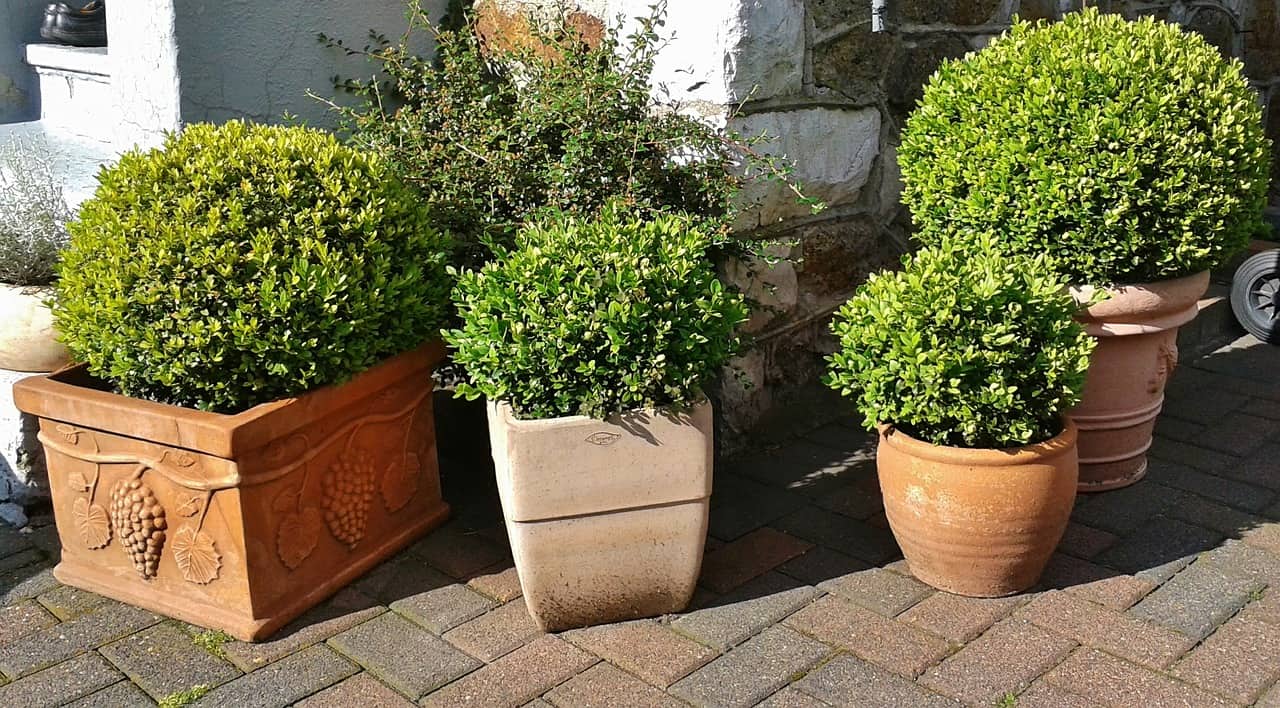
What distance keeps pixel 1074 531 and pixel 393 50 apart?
255cm

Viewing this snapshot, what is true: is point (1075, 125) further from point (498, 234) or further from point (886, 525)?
point (498, 234)

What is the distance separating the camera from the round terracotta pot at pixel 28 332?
125 inches

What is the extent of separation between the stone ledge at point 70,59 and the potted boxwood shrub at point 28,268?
89 cm

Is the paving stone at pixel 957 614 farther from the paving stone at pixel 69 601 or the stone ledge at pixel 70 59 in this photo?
the stone ledge at pixel 70 59

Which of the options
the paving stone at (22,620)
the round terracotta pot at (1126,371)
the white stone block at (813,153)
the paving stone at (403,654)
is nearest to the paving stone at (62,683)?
the paving stone at (22,620)

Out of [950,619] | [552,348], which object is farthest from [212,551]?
[950,619]

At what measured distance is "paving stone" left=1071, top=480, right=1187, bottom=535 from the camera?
131 inches

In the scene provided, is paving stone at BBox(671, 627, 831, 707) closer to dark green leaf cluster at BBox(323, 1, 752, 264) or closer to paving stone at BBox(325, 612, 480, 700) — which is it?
paving stone at BBox(325, 612, 480, 700)

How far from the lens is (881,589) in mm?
2986

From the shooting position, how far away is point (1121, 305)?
3.33 metres

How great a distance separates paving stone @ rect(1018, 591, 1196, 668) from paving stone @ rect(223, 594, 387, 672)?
5.22ft

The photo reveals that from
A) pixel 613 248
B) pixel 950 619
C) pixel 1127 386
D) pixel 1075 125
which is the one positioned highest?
pixel 1075 125

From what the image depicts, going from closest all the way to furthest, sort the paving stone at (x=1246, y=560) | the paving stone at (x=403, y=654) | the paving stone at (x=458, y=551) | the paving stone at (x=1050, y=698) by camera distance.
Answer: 1. the paving stone at (x=1050, y=698)
2. the paving stone at (x=403, y=654)
3. the paving stone at (x=1246, y=560)
4. the paving stone at (x=458, y=551)

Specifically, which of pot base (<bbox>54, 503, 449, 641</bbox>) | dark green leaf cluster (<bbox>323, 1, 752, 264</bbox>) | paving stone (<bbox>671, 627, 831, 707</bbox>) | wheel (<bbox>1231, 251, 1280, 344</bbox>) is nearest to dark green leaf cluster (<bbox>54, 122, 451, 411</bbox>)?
dark green leaf cluster (<bbox>323, 1, 752, 264</bbox>)
